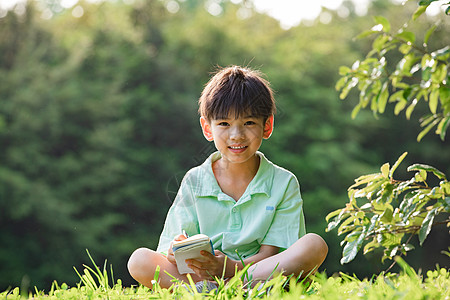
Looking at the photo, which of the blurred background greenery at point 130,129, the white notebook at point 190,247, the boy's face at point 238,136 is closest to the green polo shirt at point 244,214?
the boy's face at point 238,136

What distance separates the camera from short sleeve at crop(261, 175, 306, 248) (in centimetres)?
171

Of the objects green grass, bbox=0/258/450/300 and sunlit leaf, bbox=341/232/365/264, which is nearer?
green grass, bbox=0/258/450/300

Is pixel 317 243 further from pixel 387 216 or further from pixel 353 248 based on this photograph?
pixel 387 216

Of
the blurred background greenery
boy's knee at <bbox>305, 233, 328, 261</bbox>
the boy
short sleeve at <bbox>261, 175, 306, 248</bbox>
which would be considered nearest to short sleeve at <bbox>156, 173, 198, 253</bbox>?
the boy

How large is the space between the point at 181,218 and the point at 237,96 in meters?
0.43

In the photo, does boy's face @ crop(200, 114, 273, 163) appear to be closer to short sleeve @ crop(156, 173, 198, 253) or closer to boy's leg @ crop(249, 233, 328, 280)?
short sleeve @ crop(156, 173, 198, 253)

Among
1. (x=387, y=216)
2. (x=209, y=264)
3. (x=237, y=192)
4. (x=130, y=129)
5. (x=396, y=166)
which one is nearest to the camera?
(x=209, y=264)

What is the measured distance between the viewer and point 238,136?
67.3 inches

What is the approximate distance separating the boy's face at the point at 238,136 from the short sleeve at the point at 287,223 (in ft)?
0.59

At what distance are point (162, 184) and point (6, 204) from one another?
180cm

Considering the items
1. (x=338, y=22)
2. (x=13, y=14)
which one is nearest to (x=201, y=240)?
(x=13, y=14)

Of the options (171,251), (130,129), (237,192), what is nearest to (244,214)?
(237,192)

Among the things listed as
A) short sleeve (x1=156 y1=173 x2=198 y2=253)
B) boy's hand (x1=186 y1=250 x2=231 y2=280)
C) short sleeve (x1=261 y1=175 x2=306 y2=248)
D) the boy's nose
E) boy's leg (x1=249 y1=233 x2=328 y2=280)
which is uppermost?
the boy's nose

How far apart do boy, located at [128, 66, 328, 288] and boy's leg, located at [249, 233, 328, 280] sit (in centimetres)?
8
